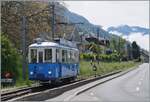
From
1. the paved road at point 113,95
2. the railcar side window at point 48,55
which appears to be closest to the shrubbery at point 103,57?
the paved road at point 113,95

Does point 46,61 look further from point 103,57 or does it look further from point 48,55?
point 103,57

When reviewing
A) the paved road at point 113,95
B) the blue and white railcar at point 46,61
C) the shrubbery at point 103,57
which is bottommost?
the paved road at point 113,95

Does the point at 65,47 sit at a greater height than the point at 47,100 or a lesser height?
greater

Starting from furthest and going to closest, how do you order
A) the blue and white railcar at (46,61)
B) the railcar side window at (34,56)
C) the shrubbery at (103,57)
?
1. the shrubbery at (103,57)
2. the railcar side window at (34,56)
3. the blue and white railcar at (46,61)

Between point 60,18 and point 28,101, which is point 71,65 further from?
point 60,18

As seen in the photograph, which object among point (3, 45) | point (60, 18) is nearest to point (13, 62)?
point (3, 45)

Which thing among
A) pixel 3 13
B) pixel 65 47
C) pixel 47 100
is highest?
pixel 3 13

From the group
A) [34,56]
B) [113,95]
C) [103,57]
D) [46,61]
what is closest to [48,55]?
[46,61]

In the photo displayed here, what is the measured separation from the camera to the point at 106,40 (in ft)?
493

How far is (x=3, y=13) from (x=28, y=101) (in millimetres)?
28076

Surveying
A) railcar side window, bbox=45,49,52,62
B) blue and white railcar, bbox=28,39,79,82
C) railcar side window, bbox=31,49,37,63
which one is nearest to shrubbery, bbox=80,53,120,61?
blue and white railcar, bbox=28,39,79,82

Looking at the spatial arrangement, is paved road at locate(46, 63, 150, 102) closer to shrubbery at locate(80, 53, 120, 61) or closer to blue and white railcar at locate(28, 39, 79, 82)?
blue and white railcar at locate(28, 39, 79, 82)

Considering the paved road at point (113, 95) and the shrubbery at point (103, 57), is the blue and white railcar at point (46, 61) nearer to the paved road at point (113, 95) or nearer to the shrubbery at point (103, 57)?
the paved road at point (113, 95)

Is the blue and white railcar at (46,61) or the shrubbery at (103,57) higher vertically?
the shrubbery at (103,57)
